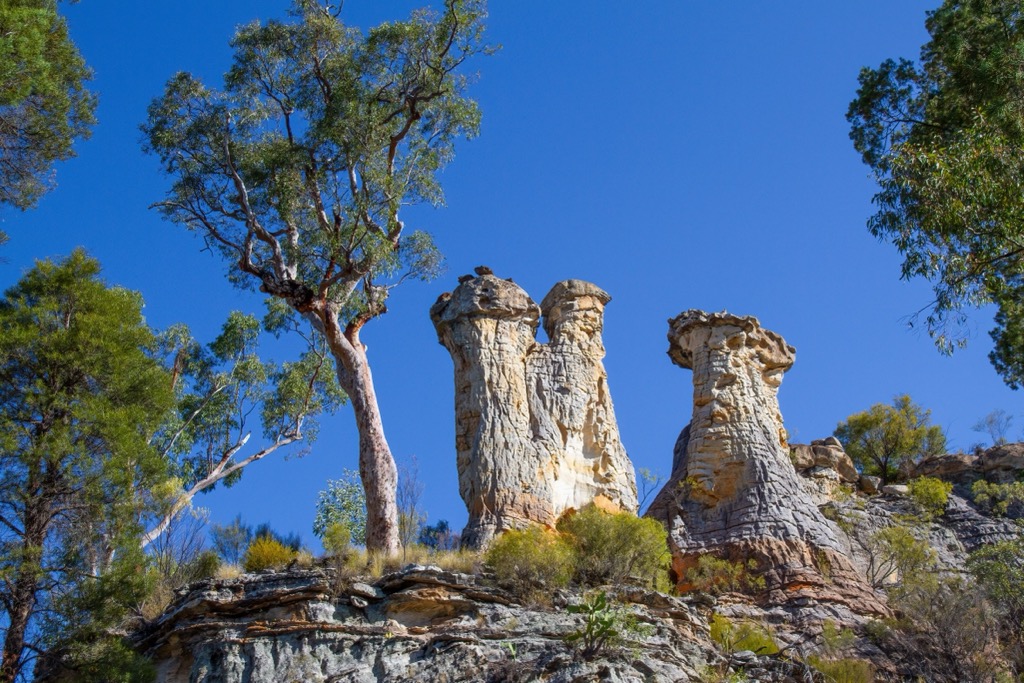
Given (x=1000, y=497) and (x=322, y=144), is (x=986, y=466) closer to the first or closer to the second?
(x=1000, y=497)

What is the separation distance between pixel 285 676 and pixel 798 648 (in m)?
9.26

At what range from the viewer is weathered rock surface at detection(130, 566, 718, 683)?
17.6 metres

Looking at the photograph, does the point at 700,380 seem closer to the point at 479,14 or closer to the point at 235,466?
the point at 479,14

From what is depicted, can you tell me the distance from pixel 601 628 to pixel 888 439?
21.0 meters

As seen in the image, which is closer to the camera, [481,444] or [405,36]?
[481,444]

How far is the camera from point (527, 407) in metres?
25.4

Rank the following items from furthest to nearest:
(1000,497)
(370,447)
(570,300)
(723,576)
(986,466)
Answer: (986,466) < (1000,497) < (570,300) < (723,576) < (370,447)

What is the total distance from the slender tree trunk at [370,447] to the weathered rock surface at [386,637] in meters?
2.71

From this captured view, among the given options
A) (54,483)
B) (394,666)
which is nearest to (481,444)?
(394,666)

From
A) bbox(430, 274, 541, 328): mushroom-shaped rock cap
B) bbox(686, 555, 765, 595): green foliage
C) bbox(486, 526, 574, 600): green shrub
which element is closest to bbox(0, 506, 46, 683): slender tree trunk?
bbox(486, 526, 574, 600): green shrub

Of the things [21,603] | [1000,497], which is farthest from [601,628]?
[1000,497]

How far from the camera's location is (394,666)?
17.9m

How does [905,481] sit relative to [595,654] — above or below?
above

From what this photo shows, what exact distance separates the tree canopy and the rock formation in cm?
702
